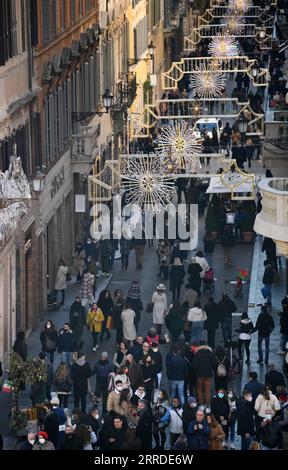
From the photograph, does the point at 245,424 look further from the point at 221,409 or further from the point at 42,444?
the point at 42,444

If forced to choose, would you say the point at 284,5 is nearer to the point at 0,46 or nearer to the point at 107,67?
the point at 107,67

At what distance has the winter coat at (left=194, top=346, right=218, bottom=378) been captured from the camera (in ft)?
133

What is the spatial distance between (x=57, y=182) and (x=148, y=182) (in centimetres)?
234

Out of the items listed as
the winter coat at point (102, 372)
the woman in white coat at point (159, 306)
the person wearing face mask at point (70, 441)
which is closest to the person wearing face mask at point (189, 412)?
the person wearing face mask at point (70, 441)

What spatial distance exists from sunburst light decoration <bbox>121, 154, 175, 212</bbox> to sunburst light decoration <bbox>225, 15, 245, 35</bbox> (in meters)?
38.0

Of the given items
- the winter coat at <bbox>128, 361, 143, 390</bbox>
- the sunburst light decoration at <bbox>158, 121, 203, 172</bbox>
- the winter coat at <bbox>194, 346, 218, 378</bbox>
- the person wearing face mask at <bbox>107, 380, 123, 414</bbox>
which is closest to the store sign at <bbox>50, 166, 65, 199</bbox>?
the sunburst light decoration at <bbox>158, 121, 203, 172</bbox>

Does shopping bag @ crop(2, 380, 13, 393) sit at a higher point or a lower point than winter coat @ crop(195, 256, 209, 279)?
higher

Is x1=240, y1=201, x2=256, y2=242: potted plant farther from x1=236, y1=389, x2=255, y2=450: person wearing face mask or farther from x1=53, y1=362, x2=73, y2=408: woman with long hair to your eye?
x1=236, y1=389, x2=255, y2=450: person wearing face mask

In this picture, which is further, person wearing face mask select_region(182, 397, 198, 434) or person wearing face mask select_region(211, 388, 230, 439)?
person wearing face mask select_region(211, 388, 230, 439)

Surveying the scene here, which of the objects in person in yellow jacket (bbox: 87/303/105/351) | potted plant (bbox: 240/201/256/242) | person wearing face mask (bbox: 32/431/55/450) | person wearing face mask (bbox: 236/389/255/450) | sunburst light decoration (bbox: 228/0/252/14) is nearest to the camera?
person wearing face mask (bbox: 32/431/55/450)

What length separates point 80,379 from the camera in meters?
40.3

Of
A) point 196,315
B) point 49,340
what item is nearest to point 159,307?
point 196,315

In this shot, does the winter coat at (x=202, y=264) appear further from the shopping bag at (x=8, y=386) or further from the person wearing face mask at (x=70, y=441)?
the person wearing face mask at (x=70, y=441)

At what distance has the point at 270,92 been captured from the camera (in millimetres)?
86750
